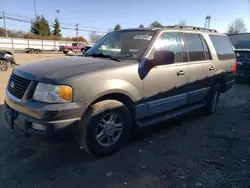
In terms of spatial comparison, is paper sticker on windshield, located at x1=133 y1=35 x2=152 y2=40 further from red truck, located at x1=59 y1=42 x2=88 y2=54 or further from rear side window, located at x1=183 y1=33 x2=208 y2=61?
red truck, located at x1=59 y1=42 x2=88 y2=54

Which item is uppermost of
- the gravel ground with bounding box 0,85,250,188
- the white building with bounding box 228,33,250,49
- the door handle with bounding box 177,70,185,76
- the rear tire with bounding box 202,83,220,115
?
the white building with bounding box 228,33,250,49

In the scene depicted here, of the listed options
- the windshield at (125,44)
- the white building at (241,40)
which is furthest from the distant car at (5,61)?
the white building at (241,40)

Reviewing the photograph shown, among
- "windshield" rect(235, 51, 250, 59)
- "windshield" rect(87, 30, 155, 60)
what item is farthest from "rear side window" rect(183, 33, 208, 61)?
"windshield" rect(235, 51, 250, 59)

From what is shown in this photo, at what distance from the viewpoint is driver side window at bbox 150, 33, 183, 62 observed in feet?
12.3

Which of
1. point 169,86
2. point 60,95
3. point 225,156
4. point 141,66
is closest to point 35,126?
point 60,95

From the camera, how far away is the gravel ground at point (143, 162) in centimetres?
269

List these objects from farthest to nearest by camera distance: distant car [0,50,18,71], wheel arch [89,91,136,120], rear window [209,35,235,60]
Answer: distant car [0,50,18,71], rear window [209,35,235,60], wheel arch [89,91,136,120]

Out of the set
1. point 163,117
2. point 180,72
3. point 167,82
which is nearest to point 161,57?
point 167,82

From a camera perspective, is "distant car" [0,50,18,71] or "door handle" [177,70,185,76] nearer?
"door handle" [177,70,185,76]

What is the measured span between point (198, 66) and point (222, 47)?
149 cm

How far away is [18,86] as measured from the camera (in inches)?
119

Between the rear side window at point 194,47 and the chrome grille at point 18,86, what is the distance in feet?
9.84

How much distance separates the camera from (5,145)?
350 cm

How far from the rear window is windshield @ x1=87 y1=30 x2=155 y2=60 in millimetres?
2155
